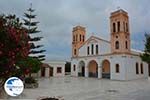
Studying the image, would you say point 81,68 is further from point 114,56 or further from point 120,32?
point 120,32

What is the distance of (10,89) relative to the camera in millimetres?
4492

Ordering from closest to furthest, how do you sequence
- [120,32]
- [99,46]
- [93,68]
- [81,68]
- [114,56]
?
1. [120,32]
2. [114,56]
3. [99,46]
4. [93,68]
5. [81,68]

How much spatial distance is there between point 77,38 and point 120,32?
1341 cm

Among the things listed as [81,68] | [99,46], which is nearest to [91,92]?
[99,46]

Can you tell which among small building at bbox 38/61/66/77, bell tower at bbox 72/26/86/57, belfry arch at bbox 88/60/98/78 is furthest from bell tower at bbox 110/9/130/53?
small building at bbox 38/61/66/77

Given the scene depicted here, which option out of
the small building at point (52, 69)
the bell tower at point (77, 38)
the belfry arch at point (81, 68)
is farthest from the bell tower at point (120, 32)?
the small building at point (52, 69)

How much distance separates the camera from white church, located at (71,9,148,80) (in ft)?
101

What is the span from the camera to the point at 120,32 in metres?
31.1

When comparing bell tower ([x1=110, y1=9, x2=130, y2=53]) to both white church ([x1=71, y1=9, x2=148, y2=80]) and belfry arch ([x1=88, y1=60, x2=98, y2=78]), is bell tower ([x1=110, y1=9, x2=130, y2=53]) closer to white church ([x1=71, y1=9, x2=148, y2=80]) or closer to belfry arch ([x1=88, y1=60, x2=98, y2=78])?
white church ([x1=71, y1=9, x2=148, y2=80])

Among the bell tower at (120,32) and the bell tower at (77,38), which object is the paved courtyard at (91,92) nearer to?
the bell tower at (120,32)

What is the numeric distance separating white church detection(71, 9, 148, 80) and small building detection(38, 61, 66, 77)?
369 centimetres

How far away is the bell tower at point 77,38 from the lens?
1670 inches

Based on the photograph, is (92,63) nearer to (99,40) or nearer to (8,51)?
(99,40)

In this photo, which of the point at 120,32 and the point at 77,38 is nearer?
the point at 120,32
